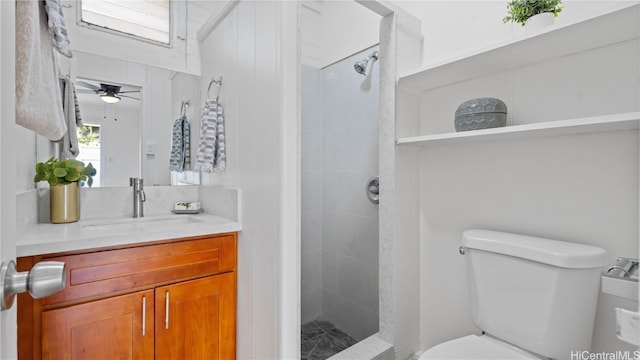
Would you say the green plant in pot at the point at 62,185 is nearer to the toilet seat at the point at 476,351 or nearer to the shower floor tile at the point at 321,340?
the shower floor tile at the point at 321,340

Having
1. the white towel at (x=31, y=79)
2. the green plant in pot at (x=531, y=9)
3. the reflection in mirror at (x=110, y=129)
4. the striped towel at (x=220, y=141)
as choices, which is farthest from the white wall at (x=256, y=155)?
the green plant in pot at (x=531, y=9)

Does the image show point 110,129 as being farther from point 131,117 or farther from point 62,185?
point 62,185

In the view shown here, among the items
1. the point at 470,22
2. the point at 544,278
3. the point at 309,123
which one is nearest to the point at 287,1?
the point at 470,22

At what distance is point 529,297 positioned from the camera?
3.68ft

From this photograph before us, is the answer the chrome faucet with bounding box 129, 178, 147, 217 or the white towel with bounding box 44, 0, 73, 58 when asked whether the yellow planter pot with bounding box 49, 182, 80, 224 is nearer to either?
the chrome faucet with bounding box 129, 178, 147, 217

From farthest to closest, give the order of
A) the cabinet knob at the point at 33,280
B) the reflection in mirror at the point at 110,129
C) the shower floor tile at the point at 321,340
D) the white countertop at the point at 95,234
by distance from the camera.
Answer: the shower floor tile at the point at 321,340 → the reflection in mirror at the point at 110,129 → the white countertop at the point at 95,234 → the cabinet knob at the point at 33,280

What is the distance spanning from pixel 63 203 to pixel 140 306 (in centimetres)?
62

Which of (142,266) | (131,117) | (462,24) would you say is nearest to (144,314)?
(142,266)

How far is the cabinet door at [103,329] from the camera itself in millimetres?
1038

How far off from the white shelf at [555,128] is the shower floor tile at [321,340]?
1.47 meters

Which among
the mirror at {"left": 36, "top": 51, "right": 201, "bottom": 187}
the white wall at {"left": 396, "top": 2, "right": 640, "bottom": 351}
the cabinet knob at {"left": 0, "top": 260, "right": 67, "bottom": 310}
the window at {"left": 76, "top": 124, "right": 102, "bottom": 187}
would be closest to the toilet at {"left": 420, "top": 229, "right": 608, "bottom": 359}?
the white wall at {"left": 396, "top": 2, "right": 640, "bottom": 351}

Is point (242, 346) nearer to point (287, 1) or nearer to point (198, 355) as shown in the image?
point (198, 355)

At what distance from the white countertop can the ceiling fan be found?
2.09 ft

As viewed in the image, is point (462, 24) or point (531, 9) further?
point (462, 24)
